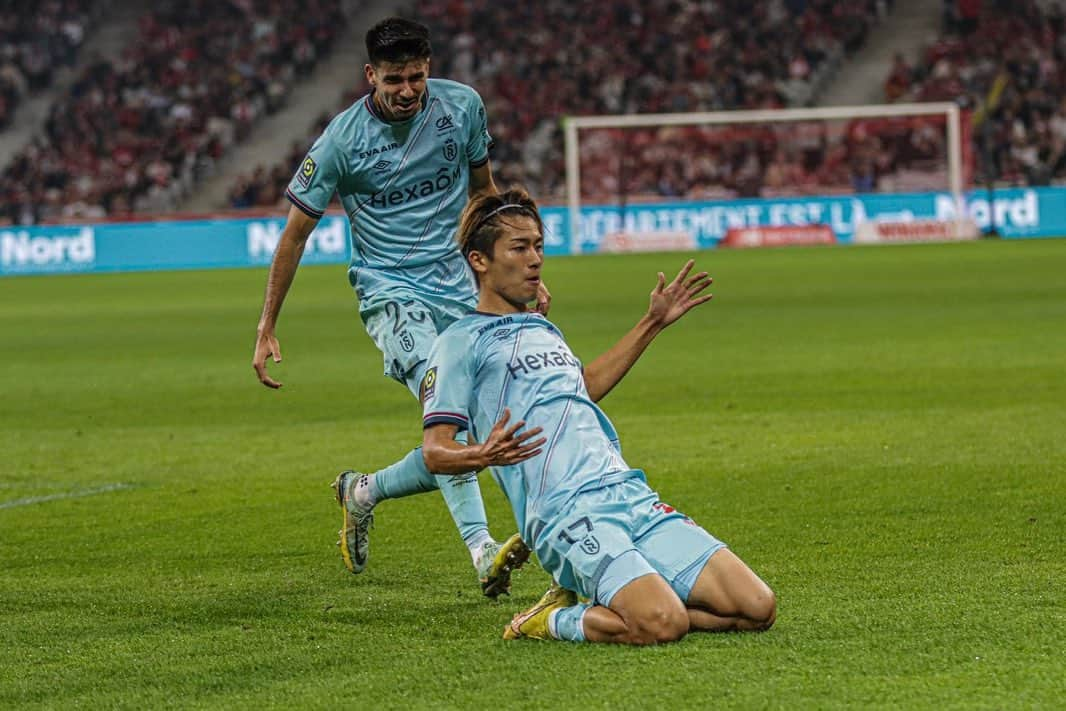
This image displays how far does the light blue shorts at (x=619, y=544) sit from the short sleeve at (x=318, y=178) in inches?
79.8

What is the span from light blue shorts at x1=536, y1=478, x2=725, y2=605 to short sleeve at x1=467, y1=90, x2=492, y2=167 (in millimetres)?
2056

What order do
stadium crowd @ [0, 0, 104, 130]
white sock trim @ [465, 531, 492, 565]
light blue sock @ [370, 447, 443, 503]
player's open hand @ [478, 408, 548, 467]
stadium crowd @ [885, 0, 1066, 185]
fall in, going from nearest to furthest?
player's open hand @ [478, 408, 548, 467] < white sock trim @ [465, 531, 492, 565] < light blue sock @ [370, 447, 443, 503] < stadium crowd @ [885, 0, 1066, 185] < stadium crowd @ [0, 0, 104, 130]

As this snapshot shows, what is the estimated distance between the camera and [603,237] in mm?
34094

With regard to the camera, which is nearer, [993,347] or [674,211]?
[993,347]

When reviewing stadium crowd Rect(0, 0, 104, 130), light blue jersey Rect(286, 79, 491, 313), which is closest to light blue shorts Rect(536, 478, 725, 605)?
light blue jersey Rect(286, 79, 491, 313)

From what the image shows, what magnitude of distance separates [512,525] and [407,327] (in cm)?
134

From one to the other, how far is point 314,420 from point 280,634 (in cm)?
648

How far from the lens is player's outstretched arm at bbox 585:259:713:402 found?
5.30m

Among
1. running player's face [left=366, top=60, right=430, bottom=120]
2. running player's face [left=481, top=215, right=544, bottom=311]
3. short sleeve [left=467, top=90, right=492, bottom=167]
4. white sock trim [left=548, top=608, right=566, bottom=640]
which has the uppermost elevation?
running player's face [left=366, top=60, right=430, bottom=120]

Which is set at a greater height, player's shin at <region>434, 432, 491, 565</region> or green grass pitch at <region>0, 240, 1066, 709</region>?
player's shin at <region>434, 432, 491, 565</region>

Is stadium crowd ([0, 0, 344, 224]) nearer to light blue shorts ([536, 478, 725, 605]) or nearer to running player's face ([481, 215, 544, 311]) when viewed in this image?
running player's face ([481, 215, 544, 311])

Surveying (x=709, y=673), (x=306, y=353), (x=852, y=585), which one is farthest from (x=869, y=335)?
(x=709, y=673)

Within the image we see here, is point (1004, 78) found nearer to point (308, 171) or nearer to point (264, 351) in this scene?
point (308, 171)

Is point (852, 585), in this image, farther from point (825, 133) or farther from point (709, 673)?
point (825, 133)
